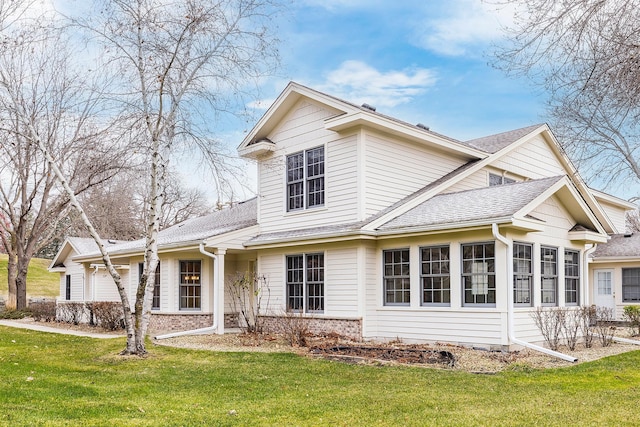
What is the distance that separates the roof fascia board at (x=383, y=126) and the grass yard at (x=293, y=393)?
5696 mm

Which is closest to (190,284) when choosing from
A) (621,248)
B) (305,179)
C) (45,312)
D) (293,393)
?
(305,179)

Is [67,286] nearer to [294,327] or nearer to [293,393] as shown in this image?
[294,327]

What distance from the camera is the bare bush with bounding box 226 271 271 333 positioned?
55.4 feet

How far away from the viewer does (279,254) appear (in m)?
16.6

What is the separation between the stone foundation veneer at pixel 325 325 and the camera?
1440 cm

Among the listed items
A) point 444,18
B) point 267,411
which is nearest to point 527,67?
point 444,18

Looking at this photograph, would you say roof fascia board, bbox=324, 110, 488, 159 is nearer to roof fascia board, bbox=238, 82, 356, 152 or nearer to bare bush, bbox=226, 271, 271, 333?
roof fascia board, bbox=238, 82, 356, 152

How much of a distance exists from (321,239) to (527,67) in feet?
26.1

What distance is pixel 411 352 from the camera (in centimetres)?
1187

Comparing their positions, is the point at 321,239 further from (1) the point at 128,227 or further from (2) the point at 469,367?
(1) the point at 128,227

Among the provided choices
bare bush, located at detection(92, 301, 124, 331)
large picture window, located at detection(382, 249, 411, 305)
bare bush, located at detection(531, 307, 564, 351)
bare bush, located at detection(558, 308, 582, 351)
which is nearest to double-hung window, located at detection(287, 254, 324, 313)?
large picture window, located at detection(382, 249, 411, 305)

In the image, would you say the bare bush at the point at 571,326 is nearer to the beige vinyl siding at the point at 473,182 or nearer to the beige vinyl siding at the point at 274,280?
the beige vinyl siding at the point at 473,182

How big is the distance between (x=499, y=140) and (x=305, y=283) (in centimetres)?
799

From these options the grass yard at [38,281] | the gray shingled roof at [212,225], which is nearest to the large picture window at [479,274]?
the gray shingled roof at [212,225]
